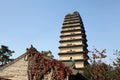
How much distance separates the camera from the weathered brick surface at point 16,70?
22.0 m

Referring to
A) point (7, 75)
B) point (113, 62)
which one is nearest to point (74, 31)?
point (113, 62)

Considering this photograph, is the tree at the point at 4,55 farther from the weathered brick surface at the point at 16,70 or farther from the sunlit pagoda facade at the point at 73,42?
the weathered brick surface at the point at 16,70

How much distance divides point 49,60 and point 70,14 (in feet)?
169

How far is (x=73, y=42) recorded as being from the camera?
62.0m

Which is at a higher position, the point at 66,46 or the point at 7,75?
the point at 66,46

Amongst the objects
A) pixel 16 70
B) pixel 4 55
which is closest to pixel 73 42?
pixel 4 55

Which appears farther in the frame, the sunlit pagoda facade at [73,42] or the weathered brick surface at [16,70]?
the sunlit pagoda facade at [73,42]

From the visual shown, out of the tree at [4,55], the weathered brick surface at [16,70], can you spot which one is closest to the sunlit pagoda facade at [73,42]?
the tree at [4,55]

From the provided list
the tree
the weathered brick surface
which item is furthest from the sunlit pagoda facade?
the weathered brick surface

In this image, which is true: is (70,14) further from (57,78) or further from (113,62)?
(57,78)

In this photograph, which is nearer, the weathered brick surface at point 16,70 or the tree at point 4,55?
the weathered brick surface at point 16,70

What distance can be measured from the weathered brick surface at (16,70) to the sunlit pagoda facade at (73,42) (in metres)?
34.1

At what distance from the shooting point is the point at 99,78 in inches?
1372

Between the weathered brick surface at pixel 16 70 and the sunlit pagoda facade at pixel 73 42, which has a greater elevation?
the sunlit pagoda facade at pixel 73 42
